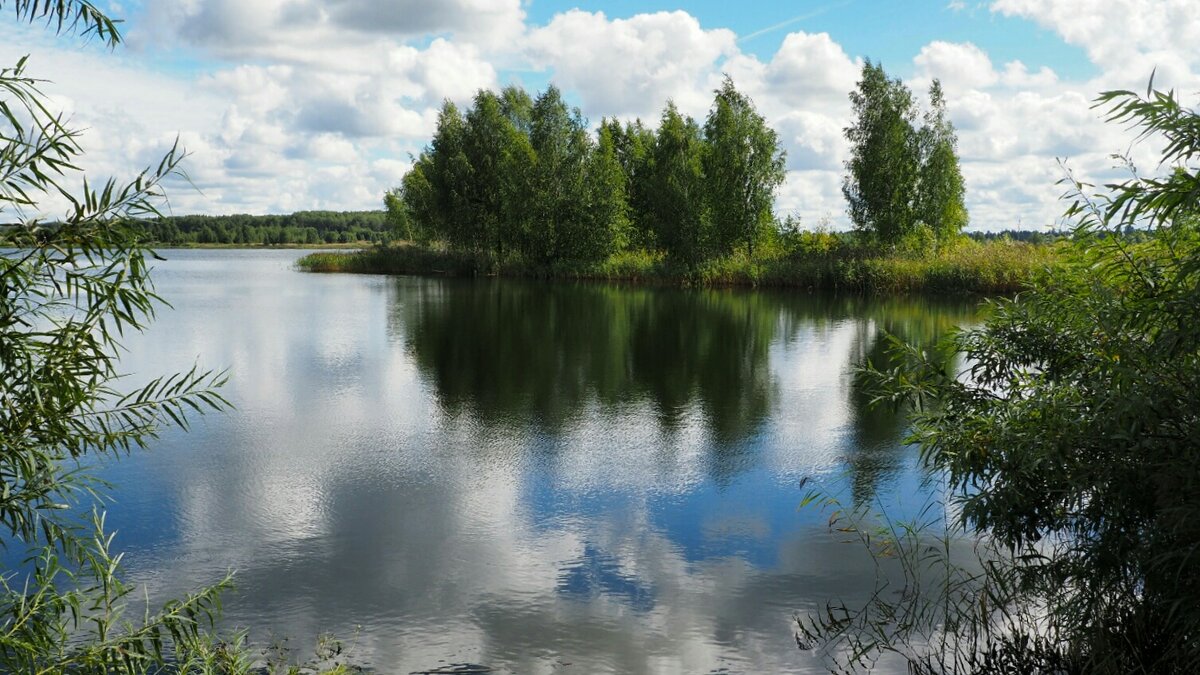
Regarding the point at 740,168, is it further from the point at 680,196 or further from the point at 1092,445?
the point at 1092,445

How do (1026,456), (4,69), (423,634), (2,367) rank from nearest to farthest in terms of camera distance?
(4,69)
(2,367)
(1026,456)
(423,634)

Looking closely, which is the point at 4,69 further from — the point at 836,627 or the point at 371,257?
the point at 371,257

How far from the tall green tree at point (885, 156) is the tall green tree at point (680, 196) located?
760cm

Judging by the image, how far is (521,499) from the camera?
7883 mm

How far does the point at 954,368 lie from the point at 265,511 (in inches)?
489

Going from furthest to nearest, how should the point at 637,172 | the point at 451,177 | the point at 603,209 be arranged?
the point at 637,172 < the point at 451,177 < the point at 603,209

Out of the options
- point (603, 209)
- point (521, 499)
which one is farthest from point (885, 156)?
point (521, 499)

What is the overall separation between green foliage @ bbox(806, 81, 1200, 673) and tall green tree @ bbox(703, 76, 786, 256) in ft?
122

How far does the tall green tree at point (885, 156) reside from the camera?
39312 millimetres

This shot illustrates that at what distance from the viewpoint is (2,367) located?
359cm

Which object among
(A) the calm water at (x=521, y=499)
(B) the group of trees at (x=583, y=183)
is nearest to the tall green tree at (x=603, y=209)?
(B) the group of trees at (x=583, y=183)

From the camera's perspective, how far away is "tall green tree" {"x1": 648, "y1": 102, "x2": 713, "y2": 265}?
140 feet

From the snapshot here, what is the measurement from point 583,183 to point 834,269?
51.8ft

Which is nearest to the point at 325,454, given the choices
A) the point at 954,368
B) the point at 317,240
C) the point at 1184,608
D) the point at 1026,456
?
the point at 1026,456
